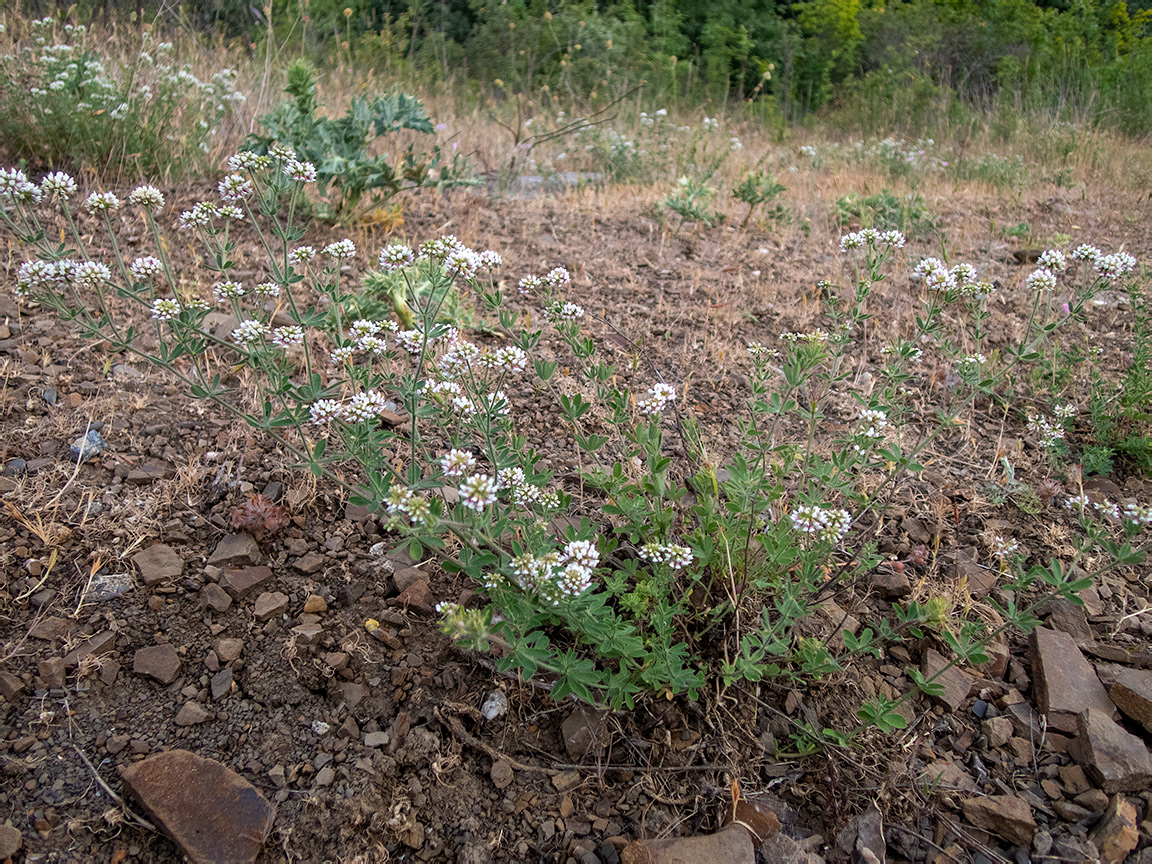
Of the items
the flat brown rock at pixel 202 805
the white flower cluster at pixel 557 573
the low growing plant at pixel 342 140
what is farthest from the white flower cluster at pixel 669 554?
the low growing plant at pixel 342 140

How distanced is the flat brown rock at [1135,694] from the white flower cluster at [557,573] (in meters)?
1.82

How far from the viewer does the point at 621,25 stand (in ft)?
38.0

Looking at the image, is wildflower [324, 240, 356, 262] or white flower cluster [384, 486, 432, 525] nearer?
white flower cluster [384, 486, 432, 525]

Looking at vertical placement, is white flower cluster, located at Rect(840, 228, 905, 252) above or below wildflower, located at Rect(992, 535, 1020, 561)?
above

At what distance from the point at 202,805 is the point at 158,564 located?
0.98 meters

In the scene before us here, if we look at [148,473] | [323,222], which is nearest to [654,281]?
[323,222]

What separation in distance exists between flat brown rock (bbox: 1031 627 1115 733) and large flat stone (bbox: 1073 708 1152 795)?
68 mm

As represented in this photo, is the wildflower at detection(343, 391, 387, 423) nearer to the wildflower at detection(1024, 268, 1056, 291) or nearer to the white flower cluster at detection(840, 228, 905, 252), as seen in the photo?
the white flower cluster at detection(840, 228, 905, 252)

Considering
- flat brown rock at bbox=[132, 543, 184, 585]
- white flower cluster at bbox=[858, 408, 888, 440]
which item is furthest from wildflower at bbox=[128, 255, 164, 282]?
white flower cluster at bbox=[858, 408, 888, 440]

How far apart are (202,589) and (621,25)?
11.9 m

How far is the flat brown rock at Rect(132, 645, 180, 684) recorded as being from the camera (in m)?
2.21

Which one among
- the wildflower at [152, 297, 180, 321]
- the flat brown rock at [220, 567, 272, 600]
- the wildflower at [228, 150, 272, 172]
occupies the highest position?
the wildflower at [228, 150, 272, 172]

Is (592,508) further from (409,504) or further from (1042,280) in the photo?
(1042,280)

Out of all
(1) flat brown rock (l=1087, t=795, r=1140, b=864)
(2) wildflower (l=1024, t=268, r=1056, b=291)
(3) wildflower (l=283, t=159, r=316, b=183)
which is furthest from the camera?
(2) wildflower (l=1024, t=268, r=1056, b=291)
